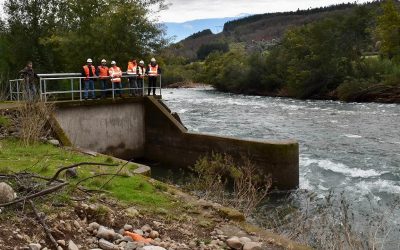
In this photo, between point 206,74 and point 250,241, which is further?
point 206,74

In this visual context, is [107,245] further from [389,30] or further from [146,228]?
[389,30]

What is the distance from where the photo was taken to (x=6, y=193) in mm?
5914

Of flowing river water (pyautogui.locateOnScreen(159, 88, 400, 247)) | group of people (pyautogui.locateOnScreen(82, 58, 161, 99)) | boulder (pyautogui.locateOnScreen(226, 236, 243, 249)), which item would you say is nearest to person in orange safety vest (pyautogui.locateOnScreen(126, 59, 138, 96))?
group of people (pyautogui.locateOnScreen(82, 58, 161, 99))

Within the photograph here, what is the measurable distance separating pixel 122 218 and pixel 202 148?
11227 millimetres

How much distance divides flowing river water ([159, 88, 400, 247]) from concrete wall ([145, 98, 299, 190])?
37.1 inches

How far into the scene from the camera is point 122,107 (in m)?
20.3

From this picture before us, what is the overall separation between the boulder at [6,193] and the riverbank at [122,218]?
0.11 m

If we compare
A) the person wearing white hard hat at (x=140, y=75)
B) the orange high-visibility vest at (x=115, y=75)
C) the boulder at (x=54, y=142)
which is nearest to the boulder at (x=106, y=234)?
the boulder at (x=54, y=142)

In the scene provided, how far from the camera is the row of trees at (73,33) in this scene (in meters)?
29.9

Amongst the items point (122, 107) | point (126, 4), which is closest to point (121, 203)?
point (122, 107)

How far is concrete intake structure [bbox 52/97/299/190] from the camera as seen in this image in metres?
15.8

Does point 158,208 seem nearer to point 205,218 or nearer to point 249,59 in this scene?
point 205,218

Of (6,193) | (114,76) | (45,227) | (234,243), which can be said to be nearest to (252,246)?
(234,243)

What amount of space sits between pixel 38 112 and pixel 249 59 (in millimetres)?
62317
